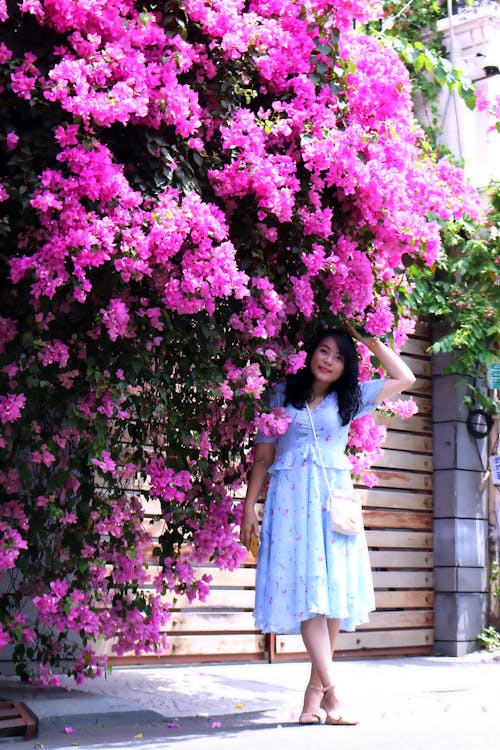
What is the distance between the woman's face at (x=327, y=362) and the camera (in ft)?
18.6

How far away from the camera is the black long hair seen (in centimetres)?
569

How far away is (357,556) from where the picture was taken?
5.60 m

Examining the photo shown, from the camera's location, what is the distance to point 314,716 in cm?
533

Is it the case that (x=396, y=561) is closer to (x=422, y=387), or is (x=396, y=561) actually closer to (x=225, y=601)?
(x=422, y=387)

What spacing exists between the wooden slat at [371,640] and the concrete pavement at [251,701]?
145 mm

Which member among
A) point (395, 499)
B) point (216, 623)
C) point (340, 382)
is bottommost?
point (216, 623)

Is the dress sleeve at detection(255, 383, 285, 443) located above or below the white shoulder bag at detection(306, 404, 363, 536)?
above

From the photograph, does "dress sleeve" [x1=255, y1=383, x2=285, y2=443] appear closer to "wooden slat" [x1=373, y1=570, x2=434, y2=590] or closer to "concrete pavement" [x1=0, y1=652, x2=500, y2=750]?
"concrete pavement" [x1=0, y1=652, x2=500, y2=750]

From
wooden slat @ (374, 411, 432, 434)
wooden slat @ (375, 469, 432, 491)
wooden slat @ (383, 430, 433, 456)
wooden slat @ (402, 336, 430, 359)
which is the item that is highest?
wooden slat @ (402, 336, 430, 359)

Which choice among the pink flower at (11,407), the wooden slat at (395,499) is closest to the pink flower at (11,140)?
the pink flower at (11,407)

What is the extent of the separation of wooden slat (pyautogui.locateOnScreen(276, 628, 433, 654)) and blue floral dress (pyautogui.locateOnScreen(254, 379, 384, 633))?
117 inches

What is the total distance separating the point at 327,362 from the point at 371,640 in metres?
4.16

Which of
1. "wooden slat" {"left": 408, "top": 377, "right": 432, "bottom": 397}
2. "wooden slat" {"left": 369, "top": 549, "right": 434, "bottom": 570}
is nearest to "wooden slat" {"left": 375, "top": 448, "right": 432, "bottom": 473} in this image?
A: "wooden slat" {"left": 408, "top": 377, "right": 432, "bottom": 397}

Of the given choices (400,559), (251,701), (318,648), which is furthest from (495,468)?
(318,648)
